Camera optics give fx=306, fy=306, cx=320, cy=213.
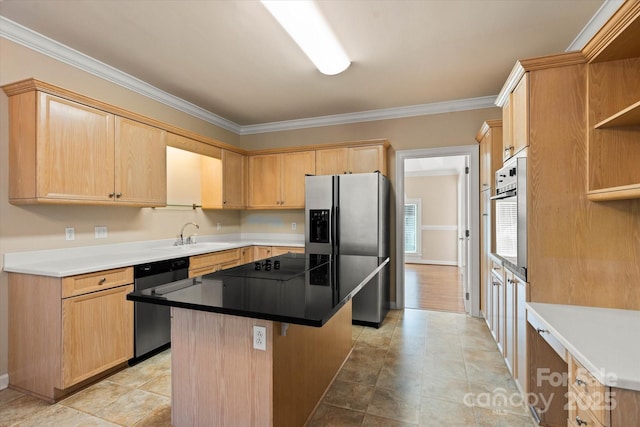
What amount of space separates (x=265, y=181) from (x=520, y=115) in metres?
3.35

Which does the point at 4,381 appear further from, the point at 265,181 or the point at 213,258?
the point at 265,181

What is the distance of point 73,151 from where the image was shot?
7.98 feet

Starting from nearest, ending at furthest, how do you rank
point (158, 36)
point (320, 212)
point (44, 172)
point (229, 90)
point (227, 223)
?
point (44, 172) → point (158, 36) → point (229, 90) → point (320, 212) → point (227, 223)

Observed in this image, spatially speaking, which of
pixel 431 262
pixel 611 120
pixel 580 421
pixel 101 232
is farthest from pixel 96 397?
pixel 431 262

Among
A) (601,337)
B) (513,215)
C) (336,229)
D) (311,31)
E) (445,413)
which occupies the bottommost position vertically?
(445,413)

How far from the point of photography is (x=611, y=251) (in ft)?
5.57

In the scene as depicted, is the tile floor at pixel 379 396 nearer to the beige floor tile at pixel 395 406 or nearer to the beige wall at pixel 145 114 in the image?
the beige floor tile at pixel 395 406

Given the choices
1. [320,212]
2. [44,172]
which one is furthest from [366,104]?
[44,172]

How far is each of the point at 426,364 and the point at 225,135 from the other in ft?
13.4

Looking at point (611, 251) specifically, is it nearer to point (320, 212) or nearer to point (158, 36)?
point (320, 212)

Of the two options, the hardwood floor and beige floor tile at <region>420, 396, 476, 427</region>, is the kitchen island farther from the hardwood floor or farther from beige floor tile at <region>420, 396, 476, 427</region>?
the hardwood floor

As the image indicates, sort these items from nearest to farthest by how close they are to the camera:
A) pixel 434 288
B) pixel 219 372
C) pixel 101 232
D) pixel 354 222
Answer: pixel 219 372 → pixel 101 232 → pixel 354 222 → pixel 434 288

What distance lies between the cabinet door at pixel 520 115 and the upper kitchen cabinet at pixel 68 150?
125 inches

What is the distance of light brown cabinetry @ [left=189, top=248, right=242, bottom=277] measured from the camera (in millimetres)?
3197
